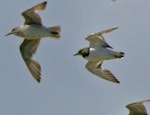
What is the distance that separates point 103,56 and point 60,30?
1.36 m

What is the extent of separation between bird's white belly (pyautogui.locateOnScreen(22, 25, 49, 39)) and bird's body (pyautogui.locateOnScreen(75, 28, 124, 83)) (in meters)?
1.24

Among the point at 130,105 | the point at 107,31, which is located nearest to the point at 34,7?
the point at 107,31

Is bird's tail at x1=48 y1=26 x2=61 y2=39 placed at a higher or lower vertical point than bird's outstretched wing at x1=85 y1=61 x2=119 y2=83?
higher

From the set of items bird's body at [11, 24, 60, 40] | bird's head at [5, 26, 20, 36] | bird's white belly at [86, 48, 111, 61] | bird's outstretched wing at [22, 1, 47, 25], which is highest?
bird's outstretched wing at [22, 1, 47, 25]

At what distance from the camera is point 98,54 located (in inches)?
969

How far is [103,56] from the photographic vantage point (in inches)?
961

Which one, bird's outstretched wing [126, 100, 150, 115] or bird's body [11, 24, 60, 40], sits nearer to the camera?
bird's outstretched wing [126, 100, 150, 115]

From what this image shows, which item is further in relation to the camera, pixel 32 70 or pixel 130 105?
pixel 32 70

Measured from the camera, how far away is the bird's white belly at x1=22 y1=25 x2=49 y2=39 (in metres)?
24.5

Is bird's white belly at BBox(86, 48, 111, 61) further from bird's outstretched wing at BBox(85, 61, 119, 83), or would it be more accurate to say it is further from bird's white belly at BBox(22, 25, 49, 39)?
bird's white belly at BBox(22, 25, 49, 39)

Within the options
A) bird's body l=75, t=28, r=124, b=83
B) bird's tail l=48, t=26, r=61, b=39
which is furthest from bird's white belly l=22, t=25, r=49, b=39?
bird's body l=75, t=28, r=124, b=83

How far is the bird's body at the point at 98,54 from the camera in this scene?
24.4 metres

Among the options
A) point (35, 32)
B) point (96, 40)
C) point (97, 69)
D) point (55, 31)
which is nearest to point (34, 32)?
point (35, 32)

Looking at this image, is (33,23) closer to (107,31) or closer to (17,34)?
(17,34)
